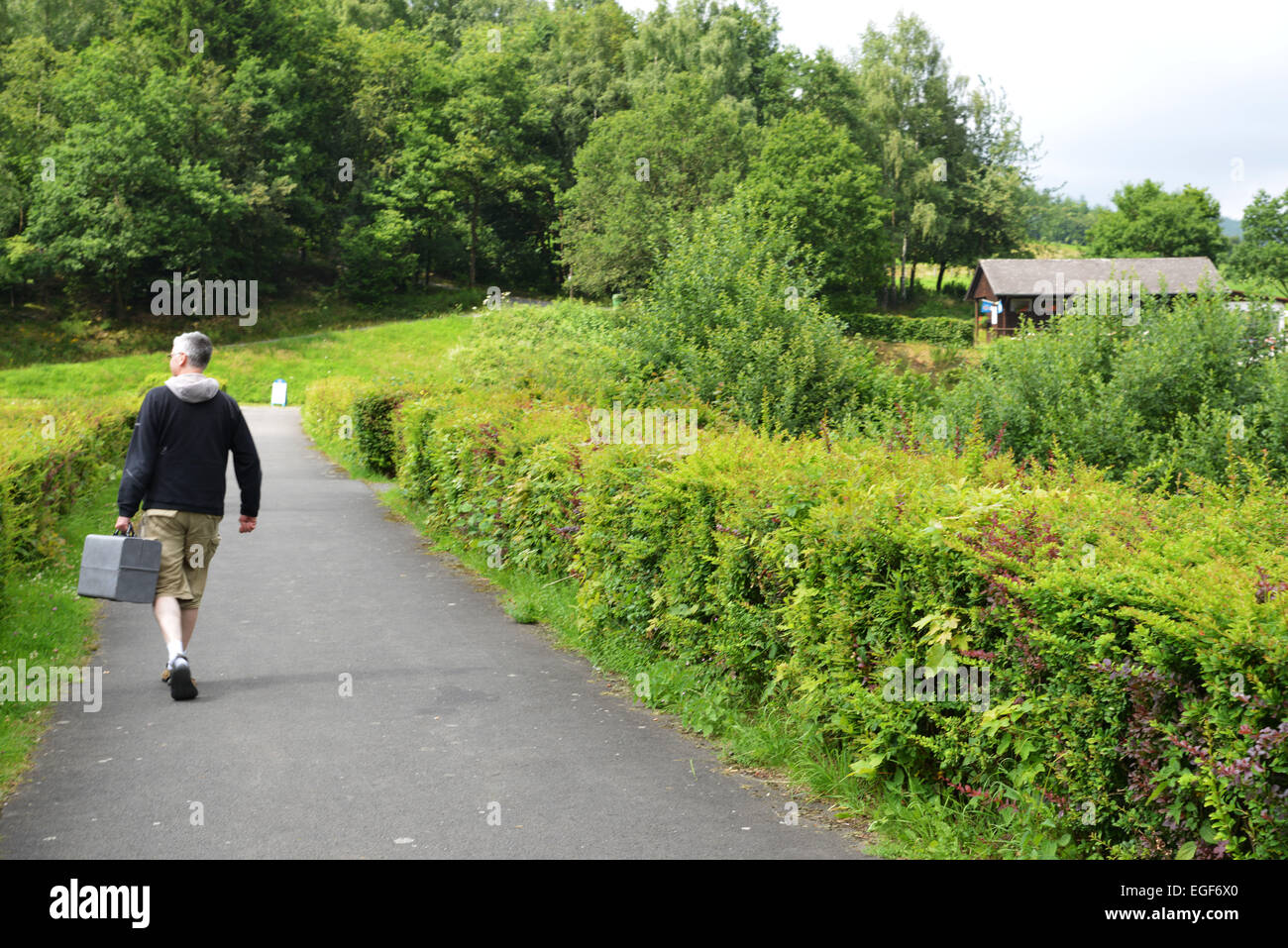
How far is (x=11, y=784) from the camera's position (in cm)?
533

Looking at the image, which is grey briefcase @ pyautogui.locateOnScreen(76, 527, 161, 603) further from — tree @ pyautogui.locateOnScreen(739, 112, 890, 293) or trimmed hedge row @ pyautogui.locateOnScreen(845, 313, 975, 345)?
tree @ pyautogui.locateOnScreen(739, 112, 890, 293)

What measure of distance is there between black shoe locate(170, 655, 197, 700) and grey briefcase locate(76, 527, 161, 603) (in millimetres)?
439

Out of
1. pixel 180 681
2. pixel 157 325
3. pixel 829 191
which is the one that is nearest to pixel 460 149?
pixel 157 325

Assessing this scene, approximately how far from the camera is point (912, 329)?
6612 centimetres

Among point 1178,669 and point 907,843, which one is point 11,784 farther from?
point 1178,669

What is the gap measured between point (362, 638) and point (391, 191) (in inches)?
2841

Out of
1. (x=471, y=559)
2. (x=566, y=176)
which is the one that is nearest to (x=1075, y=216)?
(x=566, y=176)

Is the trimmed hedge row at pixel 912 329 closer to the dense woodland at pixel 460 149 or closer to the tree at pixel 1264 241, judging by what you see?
the dense woodland at pixel 460 149

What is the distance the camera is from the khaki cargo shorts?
704cm

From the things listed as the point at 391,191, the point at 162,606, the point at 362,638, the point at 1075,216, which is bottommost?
the point at 362,638

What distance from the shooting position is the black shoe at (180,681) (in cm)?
677

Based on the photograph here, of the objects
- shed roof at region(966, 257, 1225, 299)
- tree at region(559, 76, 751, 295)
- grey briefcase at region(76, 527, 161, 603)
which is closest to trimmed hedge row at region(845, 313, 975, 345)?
shed roof at region(966, 257, 1225, 299)

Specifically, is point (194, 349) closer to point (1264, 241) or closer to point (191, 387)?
point (191, 387)
